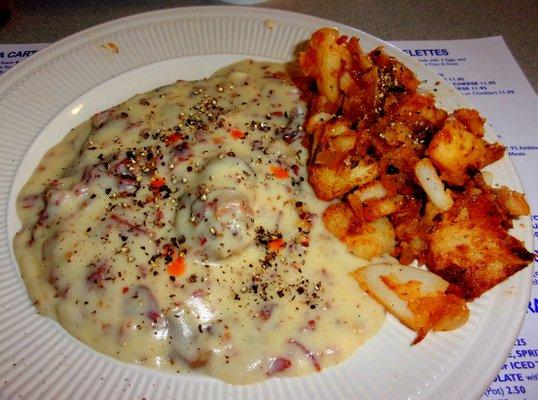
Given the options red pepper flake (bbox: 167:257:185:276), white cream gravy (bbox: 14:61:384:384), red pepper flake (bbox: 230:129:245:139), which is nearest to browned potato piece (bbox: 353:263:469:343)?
white cream gravy (bbox: 14:61:384:384)

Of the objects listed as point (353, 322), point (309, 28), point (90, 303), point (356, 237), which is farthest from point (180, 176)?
point (309, 28)

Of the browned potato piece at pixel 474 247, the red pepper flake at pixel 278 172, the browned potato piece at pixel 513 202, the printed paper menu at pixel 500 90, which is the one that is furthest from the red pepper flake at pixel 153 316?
the printed paper menu at pixel 500 90

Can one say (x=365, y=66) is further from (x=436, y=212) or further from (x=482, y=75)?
(x=482, y=75)

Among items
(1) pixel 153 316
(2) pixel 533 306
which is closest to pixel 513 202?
(2) pixel 533 306

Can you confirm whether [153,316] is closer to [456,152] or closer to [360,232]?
[360,232]

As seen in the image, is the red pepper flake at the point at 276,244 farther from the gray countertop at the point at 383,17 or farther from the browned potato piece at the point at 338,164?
the gray countertop at the point at 383,17

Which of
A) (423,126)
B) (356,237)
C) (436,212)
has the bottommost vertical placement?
(356,237)

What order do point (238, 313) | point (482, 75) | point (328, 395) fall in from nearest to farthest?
point (328, 395), point (238, 313), point (482, 75)
